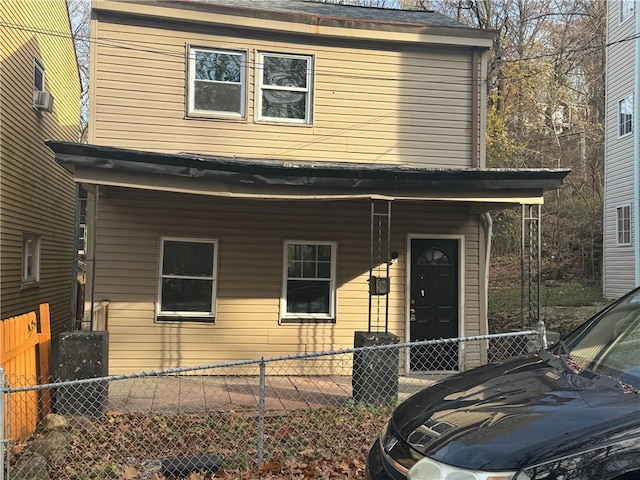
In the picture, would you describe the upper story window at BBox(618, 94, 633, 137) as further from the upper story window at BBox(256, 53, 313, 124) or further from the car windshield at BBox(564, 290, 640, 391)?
the car windshield at BBox(564, 290, 640, 391)

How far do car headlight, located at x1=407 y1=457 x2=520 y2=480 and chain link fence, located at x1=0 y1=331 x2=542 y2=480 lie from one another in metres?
2.22

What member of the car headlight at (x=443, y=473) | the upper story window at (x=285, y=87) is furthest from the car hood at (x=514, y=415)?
the upper story window at (x=285, y=87)

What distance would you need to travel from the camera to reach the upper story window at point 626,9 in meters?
15.0

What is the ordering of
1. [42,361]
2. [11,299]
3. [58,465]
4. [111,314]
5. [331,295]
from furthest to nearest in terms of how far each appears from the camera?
[11,299]
[331,295]
[111,314]
[42,361]
[58,465]

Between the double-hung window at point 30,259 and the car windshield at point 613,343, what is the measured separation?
10.8 metres

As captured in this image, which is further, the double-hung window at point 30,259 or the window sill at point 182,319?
the double-hung window at point 30,259

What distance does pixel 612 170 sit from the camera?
16.7 meters

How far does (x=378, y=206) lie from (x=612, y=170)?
11480 millimetres

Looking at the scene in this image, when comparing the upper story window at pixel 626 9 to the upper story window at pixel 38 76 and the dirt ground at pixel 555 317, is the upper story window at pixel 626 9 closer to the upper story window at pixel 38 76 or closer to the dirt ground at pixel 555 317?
the dirt ground at pixel 555 317

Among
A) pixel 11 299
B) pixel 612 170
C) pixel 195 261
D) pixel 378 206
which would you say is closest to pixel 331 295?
pixel 378 206

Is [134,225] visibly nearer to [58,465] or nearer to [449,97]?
[58,465]

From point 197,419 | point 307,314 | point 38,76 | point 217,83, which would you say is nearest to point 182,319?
point 307,314

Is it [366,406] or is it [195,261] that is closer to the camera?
[366,406]

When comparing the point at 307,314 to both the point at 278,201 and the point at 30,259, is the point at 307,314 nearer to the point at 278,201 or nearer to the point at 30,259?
the point at 278,201
